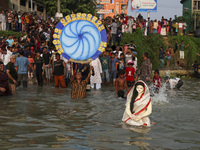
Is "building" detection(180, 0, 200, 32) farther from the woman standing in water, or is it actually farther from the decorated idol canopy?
the woman standing in water

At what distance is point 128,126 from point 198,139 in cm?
171

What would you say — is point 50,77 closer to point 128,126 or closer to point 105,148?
point 128,126

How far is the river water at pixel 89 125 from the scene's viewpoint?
288 inches

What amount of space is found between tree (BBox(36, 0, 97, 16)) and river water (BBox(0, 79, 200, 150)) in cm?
3762

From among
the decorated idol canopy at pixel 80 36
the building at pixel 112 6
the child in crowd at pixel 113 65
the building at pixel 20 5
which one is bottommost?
the child in crowd at pixel 113 65

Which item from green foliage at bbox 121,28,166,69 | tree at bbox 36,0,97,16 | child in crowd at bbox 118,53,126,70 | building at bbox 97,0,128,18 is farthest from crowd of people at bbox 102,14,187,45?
building at bbox 97,0,128,18

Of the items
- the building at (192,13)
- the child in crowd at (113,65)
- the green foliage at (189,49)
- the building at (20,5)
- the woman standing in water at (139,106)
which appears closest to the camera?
the woman standing in water at (139,106)

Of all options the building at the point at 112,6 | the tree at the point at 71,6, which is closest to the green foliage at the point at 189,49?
the tree at the point at 71,6

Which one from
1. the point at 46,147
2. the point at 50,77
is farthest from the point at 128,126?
the point at 50,77

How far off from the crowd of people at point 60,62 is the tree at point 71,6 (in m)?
20.2

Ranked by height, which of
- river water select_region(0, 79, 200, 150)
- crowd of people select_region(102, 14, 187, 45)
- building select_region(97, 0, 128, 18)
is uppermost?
building select_region(97, 0, 128, 18)

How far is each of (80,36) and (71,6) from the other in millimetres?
38145

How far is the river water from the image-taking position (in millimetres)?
7305

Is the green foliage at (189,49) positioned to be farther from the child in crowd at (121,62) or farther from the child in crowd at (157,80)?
the child in crowd at (157,80)
